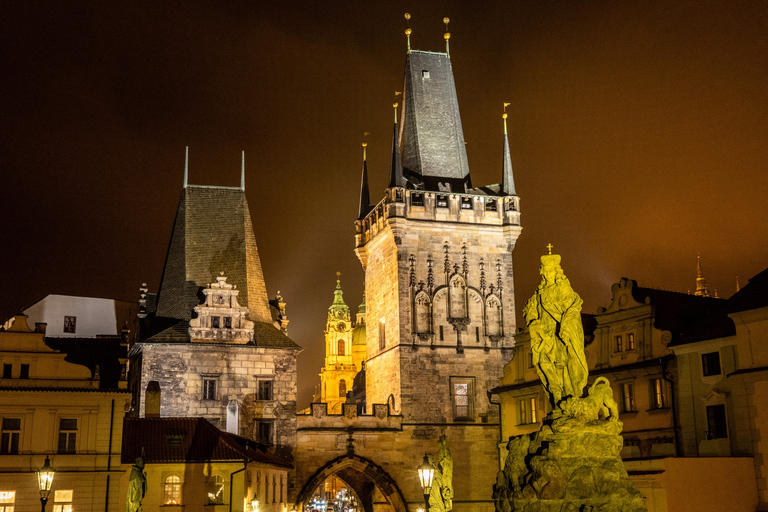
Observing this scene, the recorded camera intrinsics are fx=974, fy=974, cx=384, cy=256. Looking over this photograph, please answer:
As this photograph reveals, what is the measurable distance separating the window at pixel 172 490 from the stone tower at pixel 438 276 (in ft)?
44.6

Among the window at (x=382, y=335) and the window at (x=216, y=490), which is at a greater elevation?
the window at (x=382, y=335)

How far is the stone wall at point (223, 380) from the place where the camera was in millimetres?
38062

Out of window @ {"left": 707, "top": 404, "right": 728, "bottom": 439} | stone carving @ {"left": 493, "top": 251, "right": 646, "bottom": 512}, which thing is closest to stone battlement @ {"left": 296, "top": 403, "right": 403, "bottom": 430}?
window @ {"left": 707, "top": 404, "right": 728, "bottom": 439}

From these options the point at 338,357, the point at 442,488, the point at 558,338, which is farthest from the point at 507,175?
the point at 338,357

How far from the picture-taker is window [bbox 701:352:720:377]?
25469mm

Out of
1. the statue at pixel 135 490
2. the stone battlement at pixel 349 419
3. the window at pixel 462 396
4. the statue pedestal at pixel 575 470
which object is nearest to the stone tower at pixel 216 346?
the stone battlement at pixel 349 419

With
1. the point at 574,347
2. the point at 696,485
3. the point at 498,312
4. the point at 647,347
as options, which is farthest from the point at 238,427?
the point at 574,347

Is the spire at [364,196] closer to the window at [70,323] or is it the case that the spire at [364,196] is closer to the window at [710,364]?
the window at [70,323]

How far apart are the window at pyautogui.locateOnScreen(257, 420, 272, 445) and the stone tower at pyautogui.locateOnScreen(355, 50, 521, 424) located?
6.33 m

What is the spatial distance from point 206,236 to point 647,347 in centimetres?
2139

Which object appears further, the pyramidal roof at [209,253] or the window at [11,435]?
the pyramidal roof at [209,253]

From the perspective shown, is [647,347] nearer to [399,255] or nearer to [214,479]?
[214,479]

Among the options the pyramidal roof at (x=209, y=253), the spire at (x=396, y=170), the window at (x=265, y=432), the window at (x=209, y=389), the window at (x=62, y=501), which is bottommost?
the window at (x=62, y=501)

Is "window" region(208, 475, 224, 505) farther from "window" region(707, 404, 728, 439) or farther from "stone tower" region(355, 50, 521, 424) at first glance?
"window" region(707, 404, 728, 439)
